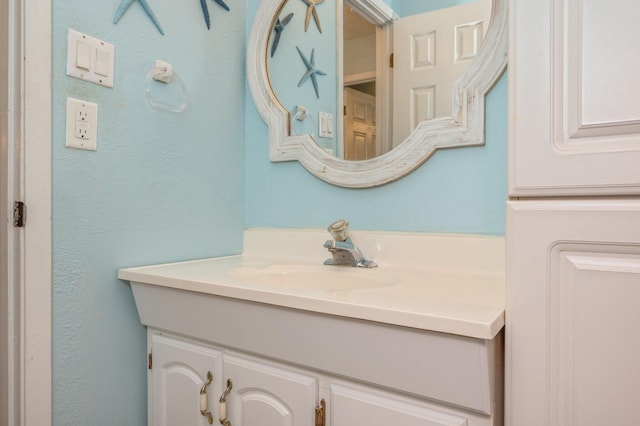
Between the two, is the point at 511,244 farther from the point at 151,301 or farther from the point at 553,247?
the point at 151,301

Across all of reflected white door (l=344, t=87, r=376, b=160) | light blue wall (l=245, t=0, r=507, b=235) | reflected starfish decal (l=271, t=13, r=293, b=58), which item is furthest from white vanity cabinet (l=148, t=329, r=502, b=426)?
reflected starfish decal (l=271, t=13, r=293, b=58)

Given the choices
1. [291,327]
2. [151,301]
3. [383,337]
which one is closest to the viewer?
[383,337]

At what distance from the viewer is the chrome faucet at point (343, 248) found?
105 cm

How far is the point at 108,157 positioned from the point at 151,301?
0.37m

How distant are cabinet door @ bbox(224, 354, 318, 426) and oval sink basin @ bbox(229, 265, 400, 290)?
0.68ft

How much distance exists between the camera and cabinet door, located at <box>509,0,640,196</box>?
507 millimetres

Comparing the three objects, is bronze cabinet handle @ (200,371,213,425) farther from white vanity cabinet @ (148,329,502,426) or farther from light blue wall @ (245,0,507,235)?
light blue wall @ (245,0,507,235)

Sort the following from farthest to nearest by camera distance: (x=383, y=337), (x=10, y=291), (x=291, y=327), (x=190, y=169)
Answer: (x=190, y=169), (x=10, y=291), (x=291, y=327), (x=383, y=337)

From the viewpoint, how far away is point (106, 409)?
1015 millimetres

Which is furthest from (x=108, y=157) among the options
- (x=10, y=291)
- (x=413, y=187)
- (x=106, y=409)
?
(x=413, y=187)

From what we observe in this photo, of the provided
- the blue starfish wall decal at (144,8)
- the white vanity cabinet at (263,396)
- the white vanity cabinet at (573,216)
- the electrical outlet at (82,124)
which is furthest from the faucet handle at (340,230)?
the blue starfish wall decal at (144,8)

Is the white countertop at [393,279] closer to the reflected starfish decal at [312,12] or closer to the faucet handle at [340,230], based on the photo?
the faucet handle at [340,230]

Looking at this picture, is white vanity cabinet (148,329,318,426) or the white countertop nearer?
the white countertop

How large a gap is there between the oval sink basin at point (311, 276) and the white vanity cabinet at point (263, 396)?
207mm
